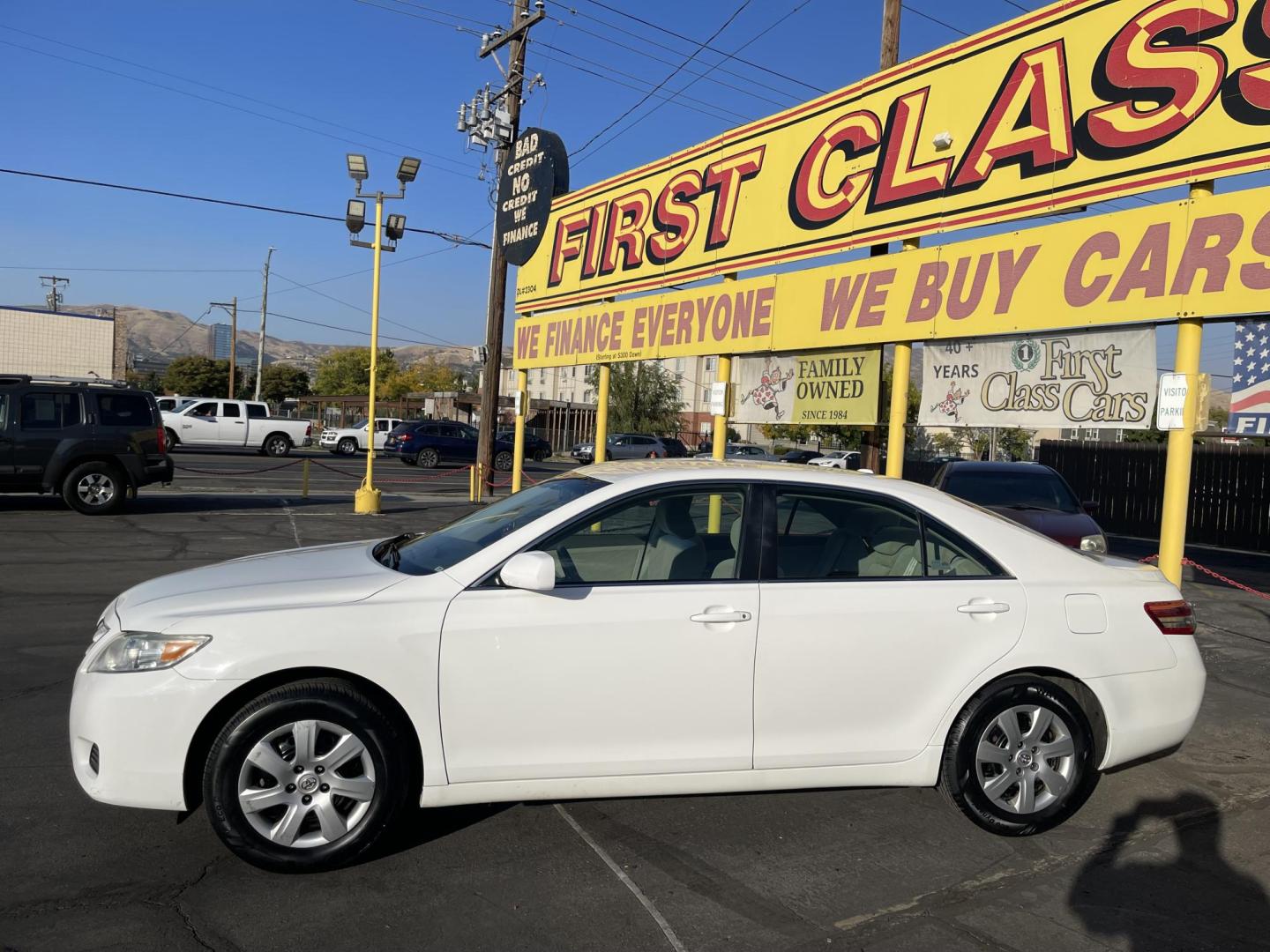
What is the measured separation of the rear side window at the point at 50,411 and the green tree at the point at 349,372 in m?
97.7

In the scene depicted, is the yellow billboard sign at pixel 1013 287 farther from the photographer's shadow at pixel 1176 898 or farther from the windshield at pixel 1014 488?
the photographer's shadow at pixel 1176 898

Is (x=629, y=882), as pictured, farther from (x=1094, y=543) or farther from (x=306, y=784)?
(x=1094, y=543)

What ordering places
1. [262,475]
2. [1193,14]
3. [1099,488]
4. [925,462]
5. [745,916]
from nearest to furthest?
[745,916]
[1193,14]
[1099,488]
[262,475]
[925,462]

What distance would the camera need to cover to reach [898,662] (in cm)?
433

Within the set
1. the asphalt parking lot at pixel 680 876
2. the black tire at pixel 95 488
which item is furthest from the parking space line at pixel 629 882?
the black tire at pixel 95 488

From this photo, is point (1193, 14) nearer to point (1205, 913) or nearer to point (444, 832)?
point (1205, 913)

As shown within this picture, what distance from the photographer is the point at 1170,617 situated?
4711 mm

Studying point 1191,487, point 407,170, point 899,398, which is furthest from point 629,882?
point 1191,487

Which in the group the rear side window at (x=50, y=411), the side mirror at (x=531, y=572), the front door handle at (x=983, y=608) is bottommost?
the front door handle at (x=983, y=608)

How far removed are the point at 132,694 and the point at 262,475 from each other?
965 inches

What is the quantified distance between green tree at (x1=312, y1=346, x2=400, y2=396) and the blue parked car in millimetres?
74833

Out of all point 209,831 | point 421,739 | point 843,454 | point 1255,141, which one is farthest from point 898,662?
point 843,454

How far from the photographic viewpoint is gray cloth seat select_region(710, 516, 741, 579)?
14.2 ft

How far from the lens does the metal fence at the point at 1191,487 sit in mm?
20812
